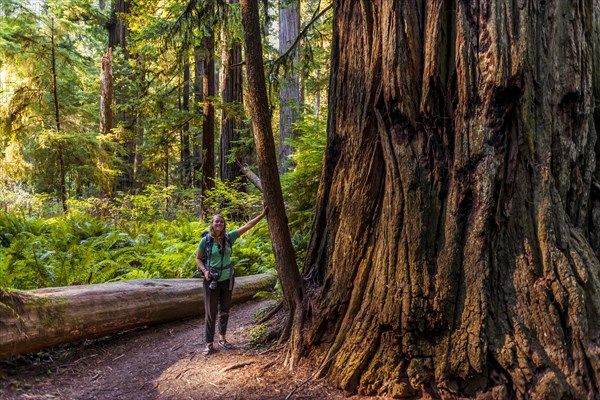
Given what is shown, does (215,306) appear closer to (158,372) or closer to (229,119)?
(158,372)

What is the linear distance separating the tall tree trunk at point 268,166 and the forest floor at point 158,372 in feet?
1.55

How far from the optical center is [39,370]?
4871 mm

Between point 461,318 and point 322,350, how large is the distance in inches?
53.2

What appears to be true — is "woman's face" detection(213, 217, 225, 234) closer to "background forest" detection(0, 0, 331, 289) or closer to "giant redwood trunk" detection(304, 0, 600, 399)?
"giant redwood trunk" detection(304, 0, 600, 399)

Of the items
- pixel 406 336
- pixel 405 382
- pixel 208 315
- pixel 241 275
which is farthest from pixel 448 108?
pixel 241 275

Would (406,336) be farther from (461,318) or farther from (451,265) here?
(451,265)

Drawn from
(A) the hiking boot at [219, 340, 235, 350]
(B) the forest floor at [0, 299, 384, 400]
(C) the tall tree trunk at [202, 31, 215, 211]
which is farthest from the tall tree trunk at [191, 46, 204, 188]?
(A) the hiking boot at [219, 340, 235, 350]

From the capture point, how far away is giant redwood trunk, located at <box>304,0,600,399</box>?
3.08 m

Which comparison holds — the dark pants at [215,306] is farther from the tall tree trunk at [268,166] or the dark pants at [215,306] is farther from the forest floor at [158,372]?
the tall tree trunk at [268,166]

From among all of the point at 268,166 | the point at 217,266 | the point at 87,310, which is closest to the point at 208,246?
the point at 217,266

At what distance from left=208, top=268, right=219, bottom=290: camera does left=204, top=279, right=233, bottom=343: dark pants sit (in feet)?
0.21

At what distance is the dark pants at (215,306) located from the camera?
16.6ft

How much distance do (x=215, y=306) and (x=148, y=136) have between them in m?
7.75

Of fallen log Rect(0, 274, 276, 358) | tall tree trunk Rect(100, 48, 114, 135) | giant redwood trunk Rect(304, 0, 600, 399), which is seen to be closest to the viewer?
giant redwood trunk Rect(304, 0, 600, 399)
